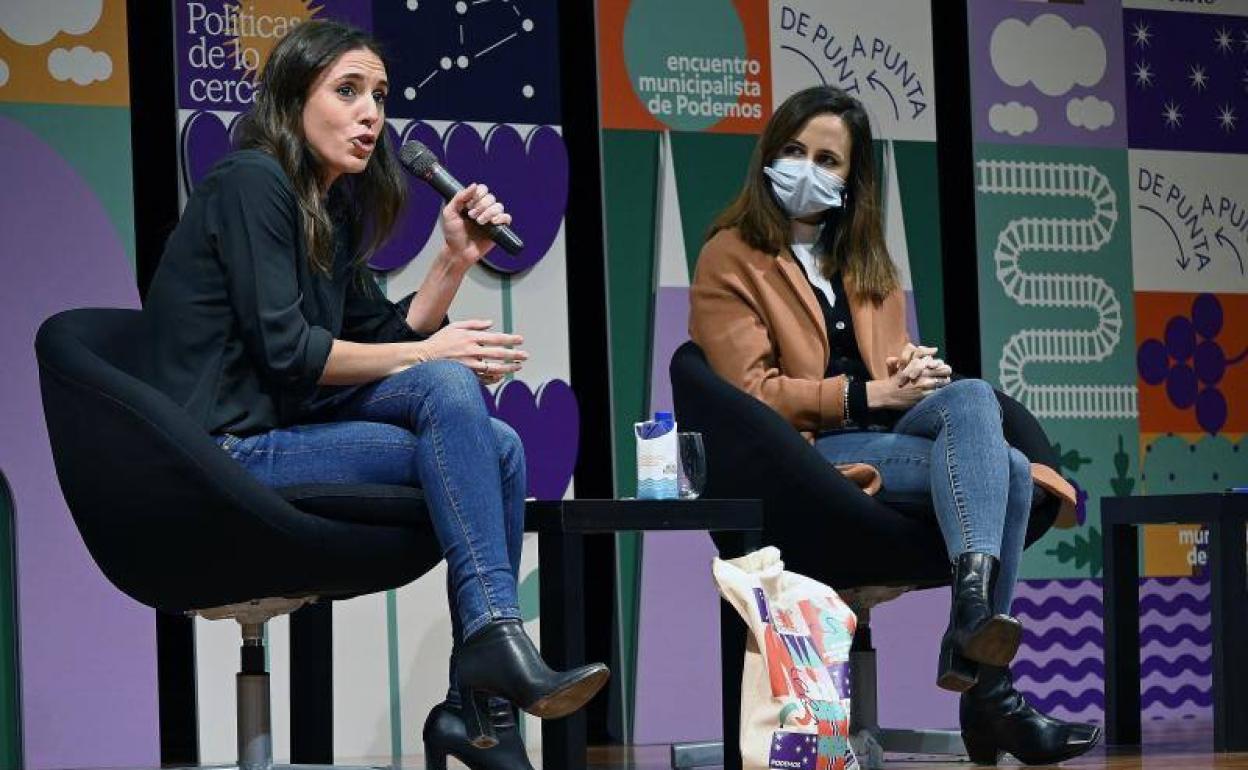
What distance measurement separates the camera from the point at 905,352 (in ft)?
12.4

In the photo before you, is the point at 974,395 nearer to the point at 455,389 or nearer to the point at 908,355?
the point at 908,355

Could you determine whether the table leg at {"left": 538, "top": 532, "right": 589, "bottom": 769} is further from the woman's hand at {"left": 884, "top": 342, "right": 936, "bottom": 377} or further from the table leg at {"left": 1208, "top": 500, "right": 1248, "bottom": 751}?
the table leg at {"left": 1208, "top": 500, "right": 1248, "bottom": 751}

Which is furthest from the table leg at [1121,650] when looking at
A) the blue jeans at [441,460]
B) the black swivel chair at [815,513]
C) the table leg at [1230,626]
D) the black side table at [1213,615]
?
the blue jeans at [441,460]

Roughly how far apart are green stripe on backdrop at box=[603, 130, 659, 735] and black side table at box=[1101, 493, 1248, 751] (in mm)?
1162

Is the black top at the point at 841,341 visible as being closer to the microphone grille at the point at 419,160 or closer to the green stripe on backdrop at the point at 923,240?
the microphone grille at the point at 419,160

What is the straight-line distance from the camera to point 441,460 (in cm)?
292

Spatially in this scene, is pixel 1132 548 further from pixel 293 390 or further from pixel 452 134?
pixel 293 390

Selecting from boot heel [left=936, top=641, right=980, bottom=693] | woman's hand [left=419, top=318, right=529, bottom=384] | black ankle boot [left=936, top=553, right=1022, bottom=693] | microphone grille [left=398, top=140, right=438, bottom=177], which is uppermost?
microphone grille [left=398, top=140, right=438, bottom=177]

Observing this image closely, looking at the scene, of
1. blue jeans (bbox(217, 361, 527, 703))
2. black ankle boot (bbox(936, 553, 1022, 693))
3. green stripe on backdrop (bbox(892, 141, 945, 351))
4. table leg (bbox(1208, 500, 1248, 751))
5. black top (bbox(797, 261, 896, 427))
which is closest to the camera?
blue jeans (bbox(217, 361, 527, 703))

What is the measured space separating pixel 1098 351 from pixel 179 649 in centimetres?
262

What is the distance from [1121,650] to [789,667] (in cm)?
154

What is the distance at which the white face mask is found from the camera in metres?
4.00

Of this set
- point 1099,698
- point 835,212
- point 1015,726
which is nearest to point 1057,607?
point 1099,698

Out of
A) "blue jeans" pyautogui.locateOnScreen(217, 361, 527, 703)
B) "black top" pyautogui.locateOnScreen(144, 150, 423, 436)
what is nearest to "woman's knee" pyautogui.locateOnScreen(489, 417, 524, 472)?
"blue jeans" pyautogui.locateOnScreen(217, 361, 527, 703)
